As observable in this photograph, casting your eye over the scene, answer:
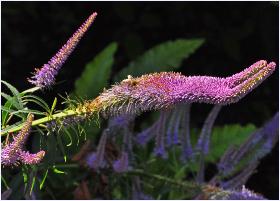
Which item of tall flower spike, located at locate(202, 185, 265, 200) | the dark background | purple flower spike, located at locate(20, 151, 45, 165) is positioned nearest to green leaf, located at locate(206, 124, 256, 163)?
tall flower spike, located at locate(202, 185, 265, 200)

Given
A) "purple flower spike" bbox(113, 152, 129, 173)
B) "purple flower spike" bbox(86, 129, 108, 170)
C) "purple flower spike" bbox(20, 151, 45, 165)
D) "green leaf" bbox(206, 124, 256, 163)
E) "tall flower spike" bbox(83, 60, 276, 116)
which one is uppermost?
"green leaf" bbox(206, 124, 256, 163)

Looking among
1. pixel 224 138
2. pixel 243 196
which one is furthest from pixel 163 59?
pixel 243 196

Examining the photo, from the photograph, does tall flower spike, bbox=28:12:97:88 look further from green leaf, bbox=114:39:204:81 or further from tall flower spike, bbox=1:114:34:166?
green leaf, bbox=114:39:204:81

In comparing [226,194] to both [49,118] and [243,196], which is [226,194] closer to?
[243,196]

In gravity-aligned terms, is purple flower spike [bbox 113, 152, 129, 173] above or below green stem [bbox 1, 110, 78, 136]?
above

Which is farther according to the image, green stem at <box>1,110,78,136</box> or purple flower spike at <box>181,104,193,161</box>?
purple flower spike at <box>181,104,193,161</box>

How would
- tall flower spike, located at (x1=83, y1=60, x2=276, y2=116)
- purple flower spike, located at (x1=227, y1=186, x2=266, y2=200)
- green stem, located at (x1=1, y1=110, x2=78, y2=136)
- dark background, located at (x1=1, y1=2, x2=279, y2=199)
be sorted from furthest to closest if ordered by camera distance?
1. dark background, located at (x1=1, y1=2, x2=279, y2=199)
2. purple flower spike, located at (x1=227, y1=186, x2=266, y2=200)
3. green stem, located at (x1=1, y1=110, x2=78, y2=136)
4. tall flower spike, located at (x1=83, y1=60, x2=276, y2=116)

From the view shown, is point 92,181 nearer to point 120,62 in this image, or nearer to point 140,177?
point 140,177
